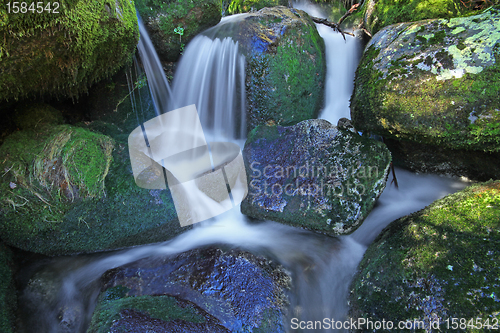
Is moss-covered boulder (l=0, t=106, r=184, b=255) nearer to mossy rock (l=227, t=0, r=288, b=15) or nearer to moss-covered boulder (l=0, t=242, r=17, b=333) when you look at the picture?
moss-covered boulder (l=0, t=242, r=17, b=333)

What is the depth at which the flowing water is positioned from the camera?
2.87m

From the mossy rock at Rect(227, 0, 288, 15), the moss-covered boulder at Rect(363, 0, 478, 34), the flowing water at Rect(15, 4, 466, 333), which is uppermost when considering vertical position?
the mossy rock at Rect(227, 0, 288, 15)

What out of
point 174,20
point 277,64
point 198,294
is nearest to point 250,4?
point 174,20

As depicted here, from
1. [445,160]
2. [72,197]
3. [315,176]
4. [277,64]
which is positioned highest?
[277,64]

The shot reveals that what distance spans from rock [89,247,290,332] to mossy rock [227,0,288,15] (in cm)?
657

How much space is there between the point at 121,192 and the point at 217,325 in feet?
5.90

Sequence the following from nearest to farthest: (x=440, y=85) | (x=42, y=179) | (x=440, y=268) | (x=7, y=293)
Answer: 1. (x=440, y=268)
2. (x=7, y=293)
3. (x=42, y=179)
4. (x=440, y=85)

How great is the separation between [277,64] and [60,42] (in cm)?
303

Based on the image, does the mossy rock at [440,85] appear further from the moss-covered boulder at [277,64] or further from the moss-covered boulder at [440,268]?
the moss-covered boulder at [277,64]

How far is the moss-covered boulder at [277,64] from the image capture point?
4.53m

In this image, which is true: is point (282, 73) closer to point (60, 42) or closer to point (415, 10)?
point (415, 10)

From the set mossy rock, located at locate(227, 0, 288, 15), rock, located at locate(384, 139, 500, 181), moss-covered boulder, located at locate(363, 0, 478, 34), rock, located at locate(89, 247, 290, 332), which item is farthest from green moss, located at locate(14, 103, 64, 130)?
mossy rock, located at locate(227, 0, 288, 15)

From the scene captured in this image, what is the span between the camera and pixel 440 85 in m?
3.18

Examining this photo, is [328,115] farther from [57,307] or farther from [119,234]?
[57,307]
